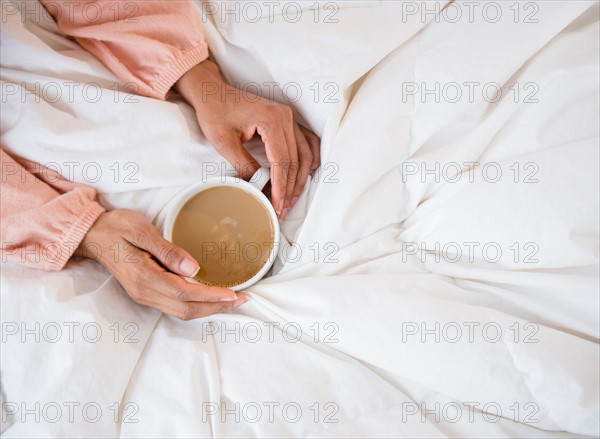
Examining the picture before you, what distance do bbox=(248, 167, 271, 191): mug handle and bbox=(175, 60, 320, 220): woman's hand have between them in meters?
0.01

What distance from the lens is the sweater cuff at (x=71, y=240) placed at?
766 millimetres

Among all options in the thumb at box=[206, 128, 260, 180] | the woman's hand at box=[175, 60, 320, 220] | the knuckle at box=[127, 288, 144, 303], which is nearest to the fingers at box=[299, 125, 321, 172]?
the woman's hand at box=[175, 60, 320, 220]

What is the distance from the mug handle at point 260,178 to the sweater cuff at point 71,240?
0.80 feet

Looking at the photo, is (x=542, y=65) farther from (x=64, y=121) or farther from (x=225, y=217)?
(x=64, y=121)

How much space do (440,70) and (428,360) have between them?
42 cm

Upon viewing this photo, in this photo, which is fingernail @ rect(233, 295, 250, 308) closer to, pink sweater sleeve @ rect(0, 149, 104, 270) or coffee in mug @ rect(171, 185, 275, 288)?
coffee in mug @ rect(171, 185, 275, 288)

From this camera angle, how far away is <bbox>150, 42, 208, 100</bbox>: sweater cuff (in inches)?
33.6

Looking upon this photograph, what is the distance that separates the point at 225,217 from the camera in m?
0.83

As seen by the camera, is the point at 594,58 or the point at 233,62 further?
the point at 233,62

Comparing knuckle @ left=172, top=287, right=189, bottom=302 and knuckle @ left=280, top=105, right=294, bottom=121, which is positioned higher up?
knuckle @ left=280, top=105, right=294, bottom=121

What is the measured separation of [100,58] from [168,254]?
1.22ft

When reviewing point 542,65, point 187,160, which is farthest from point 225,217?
point 542,65

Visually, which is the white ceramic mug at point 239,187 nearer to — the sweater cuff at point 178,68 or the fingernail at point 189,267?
the fingernail at point 189,267

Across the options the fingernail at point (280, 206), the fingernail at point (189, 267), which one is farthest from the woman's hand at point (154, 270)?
the fingernail at point (280, 206)
